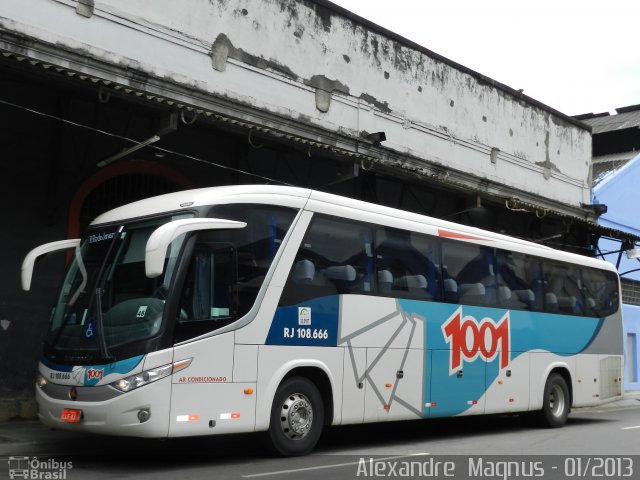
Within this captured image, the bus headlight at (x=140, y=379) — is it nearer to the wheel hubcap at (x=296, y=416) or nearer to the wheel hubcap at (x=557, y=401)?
the wheel hubcap at (x=296, y=416)

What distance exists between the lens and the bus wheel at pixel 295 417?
29.9 feet

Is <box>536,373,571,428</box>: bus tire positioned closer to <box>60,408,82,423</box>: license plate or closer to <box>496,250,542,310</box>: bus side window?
<box>496,250,542,310</box>: bus side window

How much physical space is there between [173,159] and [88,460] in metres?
6.38

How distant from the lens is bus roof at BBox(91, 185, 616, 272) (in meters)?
8.95

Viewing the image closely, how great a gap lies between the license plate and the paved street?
51 cm


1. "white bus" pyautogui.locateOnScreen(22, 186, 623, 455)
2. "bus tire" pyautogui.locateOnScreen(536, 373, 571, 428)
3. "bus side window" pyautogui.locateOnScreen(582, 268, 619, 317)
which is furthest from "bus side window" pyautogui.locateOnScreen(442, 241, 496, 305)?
"bus side window" pyautogui.locateOnScreen(582, 268, 619, 317)

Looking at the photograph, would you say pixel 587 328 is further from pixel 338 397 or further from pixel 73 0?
pixel 73 0

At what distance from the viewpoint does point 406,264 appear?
11.1 meters

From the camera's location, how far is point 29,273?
9.27 metres

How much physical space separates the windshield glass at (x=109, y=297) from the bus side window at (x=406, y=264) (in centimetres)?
321

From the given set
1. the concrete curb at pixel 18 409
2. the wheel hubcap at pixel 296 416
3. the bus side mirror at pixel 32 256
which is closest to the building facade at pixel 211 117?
the concrete curb at pixel 18 409

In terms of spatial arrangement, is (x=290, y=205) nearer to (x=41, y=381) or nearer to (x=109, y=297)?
(x=109, y=297)

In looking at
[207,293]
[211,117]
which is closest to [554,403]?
[211,117]

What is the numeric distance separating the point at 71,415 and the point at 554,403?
30.8 feet
